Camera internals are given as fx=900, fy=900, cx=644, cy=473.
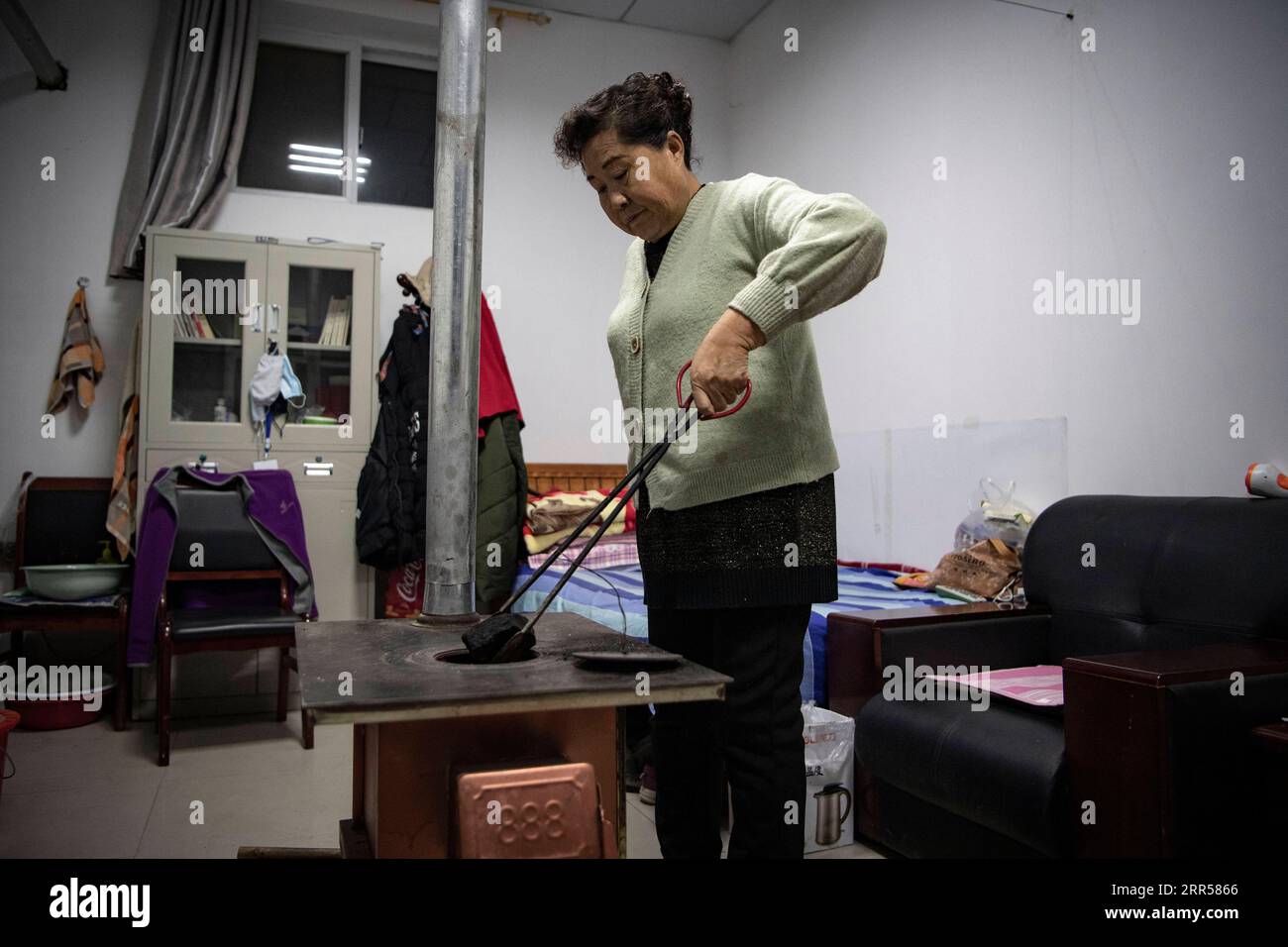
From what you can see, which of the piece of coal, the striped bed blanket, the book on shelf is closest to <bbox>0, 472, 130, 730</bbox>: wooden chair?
the book on shelf

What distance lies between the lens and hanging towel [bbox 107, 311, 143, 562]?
12.2 feet

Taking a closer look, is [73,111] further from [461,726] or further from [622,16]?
[461,726]

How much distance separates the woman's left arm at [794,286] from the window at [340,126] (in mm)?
3668

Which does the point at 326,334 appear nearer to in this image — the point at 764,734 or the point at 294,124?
the point at 294,124

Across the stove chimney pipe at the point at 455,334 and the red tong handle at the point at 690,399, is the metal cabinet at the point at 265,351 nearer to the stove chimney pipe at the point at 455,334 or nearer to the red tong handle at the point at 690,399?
the stove chimney pipe at the point at 455,334

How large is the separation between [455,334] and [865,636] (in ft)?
4.04

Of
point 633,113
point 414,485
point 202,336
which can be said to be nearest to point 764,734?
point 633,113

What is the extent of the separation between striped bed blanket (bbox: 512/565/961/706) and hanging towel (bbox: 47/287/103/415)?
82.8 inches

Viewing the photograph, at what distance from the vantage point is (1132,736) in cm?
151

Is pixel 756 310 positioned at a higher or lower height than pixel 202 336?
lower

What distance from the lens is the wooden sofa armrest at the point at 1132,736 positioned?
4.79 ft

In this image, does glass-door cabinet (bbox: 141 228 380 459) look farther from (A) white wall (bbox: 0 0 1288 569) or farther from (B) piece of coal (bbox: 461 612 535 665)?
(B) piece of coal (bbox: 461 612 535 665)
